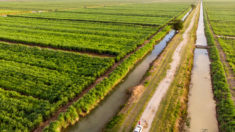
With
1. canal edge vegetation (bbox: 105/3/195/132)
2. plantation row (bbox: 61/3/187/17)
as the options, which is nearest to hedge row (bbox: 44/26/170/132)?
canal edge vegetation (bbox: 105/3/195/132)

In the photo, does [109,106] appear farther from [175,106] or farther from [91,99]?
[175,106]

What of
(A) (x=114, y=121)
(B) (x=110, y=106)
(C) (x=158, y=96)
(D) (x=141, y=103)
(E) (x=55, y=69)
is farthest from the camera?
(E) (x=55, y=69)

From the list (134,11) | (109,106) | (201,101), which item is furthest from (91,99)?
(134,11)

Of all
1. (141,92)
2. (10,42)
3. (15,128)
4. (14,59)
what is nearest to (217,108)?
(141,92)

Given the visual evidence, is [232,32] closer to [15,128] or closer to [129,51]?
[129,51]

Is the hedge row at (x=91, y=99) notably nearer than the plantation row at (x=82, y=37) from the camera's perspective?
Yes

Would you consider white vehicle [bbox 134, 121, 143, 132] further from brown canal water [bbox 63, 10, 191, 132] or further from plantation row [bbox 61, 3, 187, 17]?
plantation row [bbox 61, 3, 187, 17]

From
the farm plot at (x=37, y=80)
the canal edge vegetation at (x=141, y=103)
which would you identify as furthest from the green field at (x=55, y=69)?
the canal edge vegetation at (x=141, y=103)

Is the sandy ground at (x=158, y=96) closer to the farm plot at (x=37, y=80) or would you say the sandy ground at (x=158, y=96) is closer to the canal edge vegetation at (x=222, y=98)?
the canal edge vegetation at (x=222, y=98)
